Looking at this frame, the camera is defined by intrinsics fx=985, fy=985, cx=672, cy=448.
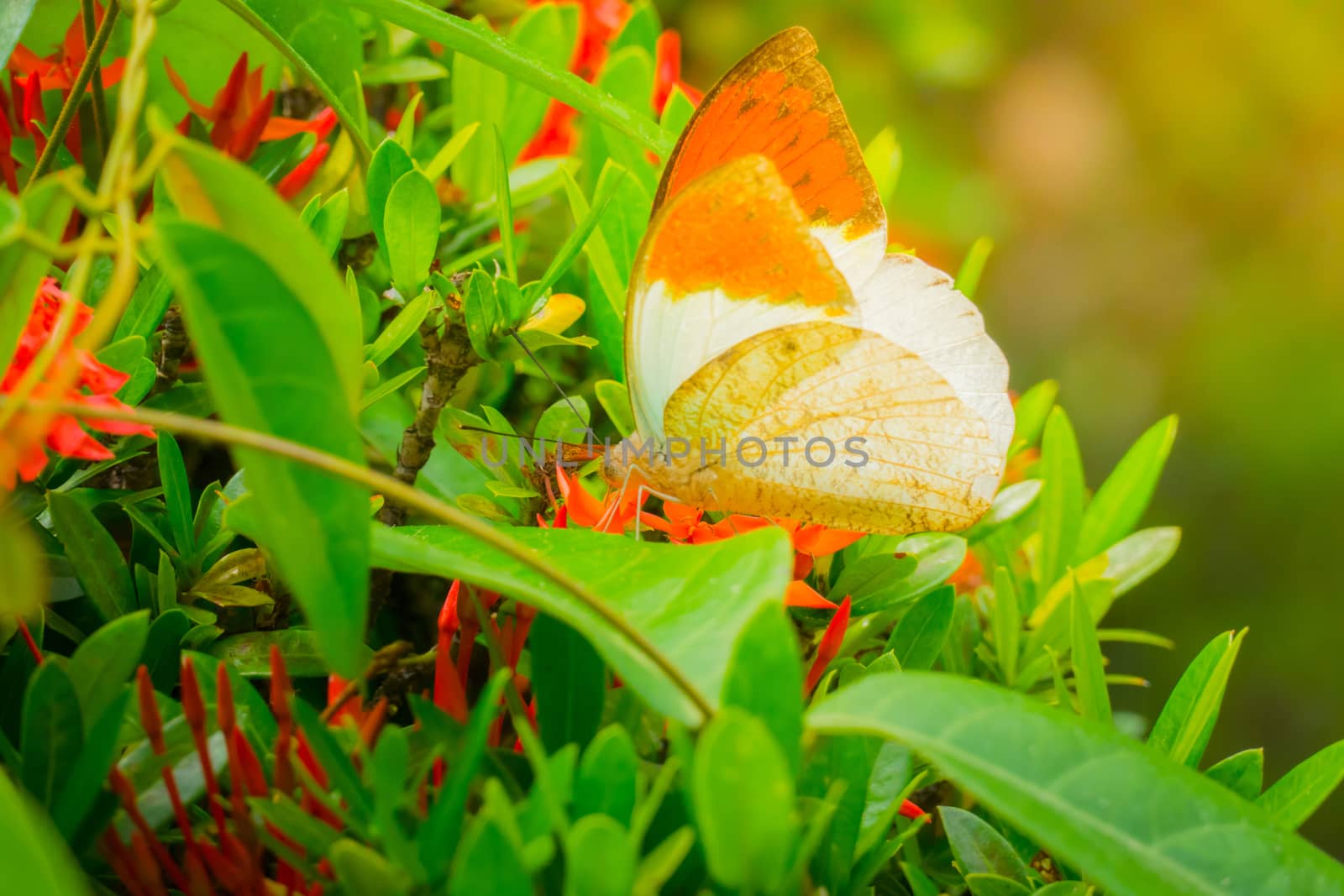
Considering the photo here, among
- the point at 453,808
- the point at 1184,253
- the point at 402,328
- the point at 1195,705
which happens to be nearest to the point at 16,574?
the point at 453,808

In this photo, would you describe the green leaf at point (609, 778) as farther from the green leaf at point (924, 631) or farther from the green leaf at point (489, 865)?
the green leaf at point (924, 631)

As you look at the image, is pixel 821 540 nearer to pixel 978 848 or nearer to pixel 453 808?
pixel 978 848

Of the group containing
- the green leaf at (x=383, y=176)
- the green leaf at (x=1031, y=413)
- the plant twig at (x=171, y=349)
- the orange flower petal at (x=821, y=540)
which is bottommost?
the orange flower petal at (x=821, y=540)

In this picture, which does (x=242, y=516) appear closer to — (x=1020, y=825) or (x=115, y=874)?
(x=115, y=874)

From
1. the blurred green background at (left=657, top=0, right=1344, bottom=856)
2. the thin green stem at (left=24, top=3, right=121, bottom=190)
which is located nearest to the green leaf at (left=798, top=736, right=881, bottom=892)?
the thin green stem at (left=24, top=3, right=121, bottom=190)

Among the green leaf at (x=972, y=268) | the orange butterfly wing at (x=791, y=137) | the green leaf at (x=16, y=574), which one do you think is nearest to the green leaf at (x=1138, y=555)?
the green leaf at (x=972, y=268)

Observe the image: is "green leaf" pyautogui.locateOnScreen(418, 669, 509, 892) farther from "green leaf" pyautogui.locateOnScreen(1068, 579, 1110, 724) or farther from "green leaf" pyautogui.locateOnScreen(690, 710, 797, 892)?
"green leaf" pyautogui.locateOnScreen(1068, 579, 1110, 724)

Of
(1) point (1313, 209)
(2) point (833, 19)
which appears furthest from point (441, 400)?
(1) point (1313, 209)
